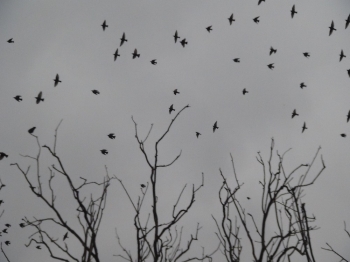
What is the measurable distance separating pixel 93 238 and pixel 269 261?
1.85 meters

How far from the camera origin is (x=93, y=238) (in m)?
2.77

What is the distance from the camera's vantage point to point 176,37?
16.3 m

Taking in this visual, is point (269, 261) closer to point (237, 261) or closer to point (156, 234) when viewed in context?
point (237, 261)

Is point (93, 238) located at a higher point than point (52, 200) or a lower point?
lower

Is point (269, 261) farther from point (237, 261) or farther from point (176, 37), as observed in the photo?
point (176, 37)

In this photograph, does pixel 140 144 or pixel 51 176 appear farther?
pixel 51 176

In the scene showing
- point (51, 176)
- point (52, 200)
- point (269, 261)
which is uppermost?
point (51, 176)

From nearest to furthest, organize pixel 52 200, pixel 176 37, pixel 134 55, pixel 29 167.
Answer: pixel 52 200 < pixel 29 167 < pixel 134 55 < pixel 176 37

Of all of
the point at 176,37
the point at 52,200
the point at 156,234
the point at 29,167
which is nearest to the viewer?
the point at 156,234

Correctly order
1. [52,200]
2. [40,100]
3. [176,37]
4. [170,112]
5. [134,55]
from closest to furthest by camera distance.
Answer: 1. [52,200]
2. [40,100]
3. [170,112]
4. [134,55]
5. [176,37]

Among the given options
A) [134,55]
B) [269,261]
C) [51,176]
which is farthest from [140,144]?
[134,55]

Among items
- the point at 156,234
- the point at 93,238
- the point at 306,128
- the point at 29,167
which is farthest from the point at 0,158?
the point at 306,128

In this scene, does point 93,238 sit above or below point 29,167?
below

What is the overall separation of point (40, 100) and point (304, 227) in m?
11.8
